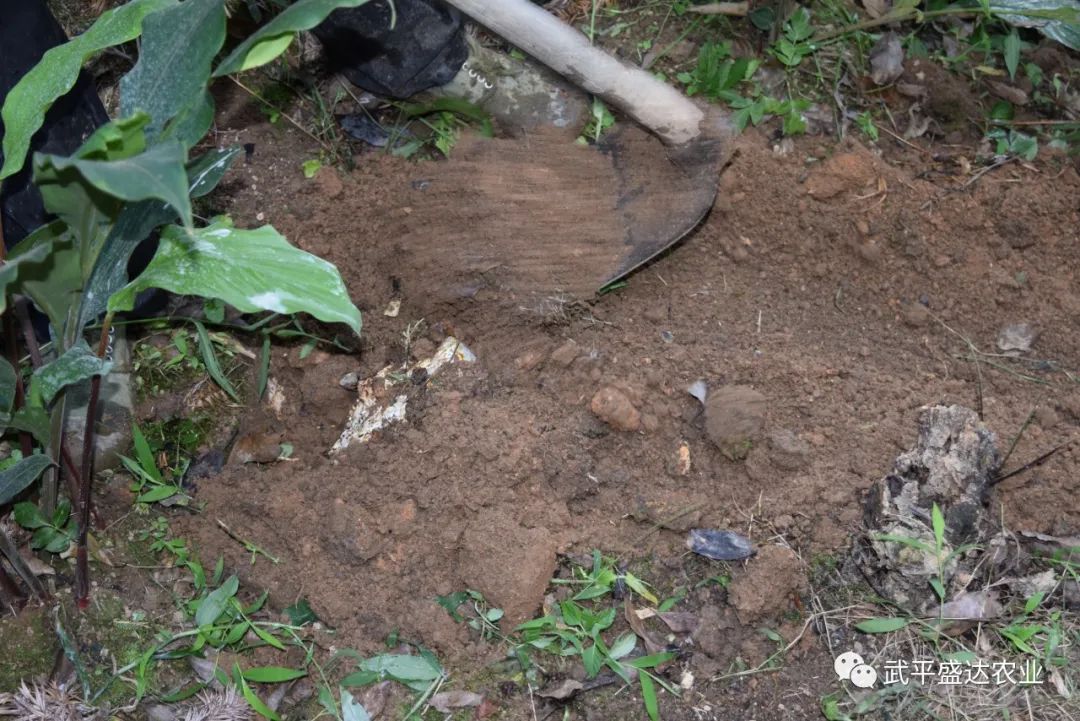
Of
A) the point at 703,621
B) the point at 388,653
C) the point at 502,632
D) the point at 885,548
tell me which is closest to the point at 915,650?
the point at 885,548

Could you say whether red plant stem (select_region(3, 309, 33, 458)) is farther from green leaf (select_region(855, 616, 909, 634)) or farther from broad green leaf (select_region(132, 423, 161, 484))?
green leaf (select_region(855, 616, 909, 634))

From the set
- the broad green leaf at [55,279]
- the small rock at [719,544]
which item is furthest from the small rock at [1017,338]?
the broad green leaf at [55,279]

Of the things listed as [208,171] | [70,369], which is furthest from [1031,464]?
[70,369]

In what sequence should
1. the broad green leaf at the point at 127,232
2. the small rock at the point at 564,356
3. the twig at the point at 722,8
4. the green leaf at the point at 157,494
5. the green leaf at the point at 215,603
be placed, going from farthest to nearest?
the twig at the point at 722,8 < the small rock at the point at 564,356 < the green leaf at the point at 157,494 < the green leaf at the point at 215,603 < the broad green leaf at the point at 127,232

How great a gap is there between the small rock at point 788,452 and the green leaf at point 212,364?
Result: 1068 mm

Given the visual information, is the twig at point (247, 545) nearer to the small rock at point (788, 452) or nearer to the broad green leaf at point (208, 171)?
the broad green leaf at point (208, 171)

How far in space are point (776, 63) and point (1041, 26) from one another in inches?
23.2

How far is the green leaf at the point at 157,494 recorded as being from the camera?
1.74 meters

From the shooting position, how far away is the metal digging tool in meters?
1.97

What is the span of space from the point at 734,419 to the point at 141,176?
Result: 116 cm

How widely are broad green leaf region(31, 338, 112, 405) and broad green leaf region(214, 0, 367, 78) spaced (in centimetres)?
44

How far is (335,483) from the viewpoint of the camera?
1733 millimetres

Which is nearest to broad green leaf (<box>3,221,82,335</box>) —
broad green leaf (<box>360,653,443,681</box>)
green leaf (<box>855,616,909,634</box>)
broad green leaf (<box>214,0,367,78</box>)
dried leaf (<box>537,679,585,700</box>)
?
broad green leaf (<box>214,0,367,78</box>)

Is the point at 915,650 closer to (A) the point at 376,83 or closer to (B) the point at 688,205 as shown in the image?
(B) the point at 688,205
